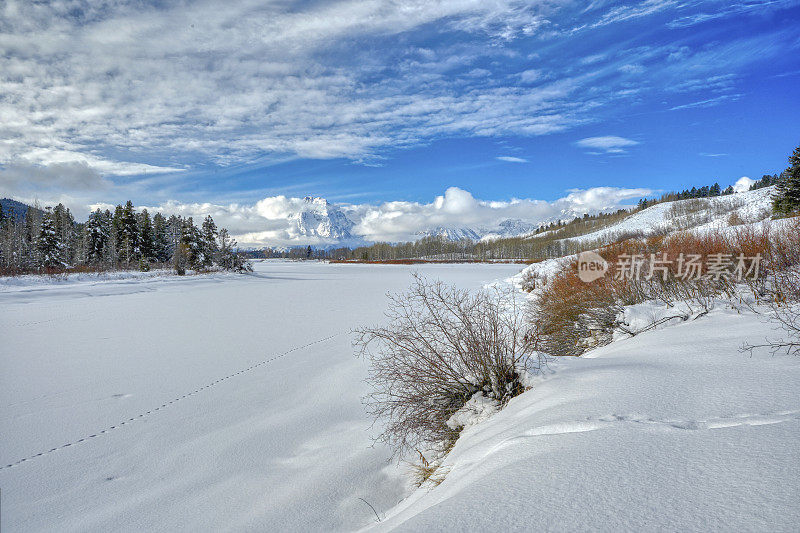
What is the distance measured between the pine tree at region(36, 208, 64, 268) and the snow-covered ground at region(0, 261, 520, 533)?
37.6 metres

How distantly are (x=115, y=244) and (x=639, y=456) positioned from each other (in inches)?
2415

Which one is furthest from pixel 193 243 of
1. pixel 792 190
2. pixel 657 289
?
pixel 792 190

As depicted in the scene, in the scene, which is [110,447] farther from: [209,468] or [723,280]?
[723,280]

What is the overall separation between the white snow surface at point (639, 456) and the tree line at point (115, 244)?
44305mm

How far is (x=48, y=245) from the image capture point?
134 feet

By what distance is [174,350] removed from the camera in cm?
966

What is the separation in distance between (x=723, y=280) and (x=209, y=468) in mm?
9010

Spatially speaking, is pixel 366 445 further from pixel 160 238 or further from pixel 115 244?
pixel 160 238

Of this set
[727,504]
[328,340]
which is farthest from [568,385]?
[328,340]

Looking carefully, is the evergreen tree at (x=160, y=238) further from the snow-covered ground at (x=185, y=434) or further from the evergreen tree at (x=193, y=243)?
the snow-covered ground at (x=185, y=434)

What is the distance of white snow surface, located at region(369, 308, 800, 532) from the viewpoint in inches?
64.7

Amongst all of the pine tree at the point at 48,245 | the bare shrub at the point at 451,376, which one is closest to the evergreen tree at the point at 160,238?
the pine tree at the point at 48,245

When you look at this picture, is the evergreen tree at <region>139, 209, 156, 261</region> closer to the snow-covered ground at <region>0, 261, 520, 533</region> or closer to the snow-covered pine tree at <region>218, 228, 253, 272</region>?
the snow-covered pine tree at <region>218, 228, 253, 272</region>

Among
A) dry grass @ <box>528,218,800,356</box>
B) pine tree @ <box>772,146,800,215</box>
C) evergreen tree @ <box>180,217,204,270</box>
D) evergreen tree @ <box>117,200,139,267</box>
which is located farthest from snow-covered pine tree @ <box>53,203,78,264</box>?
pine tree @ <box>772,146,800,215</box>
